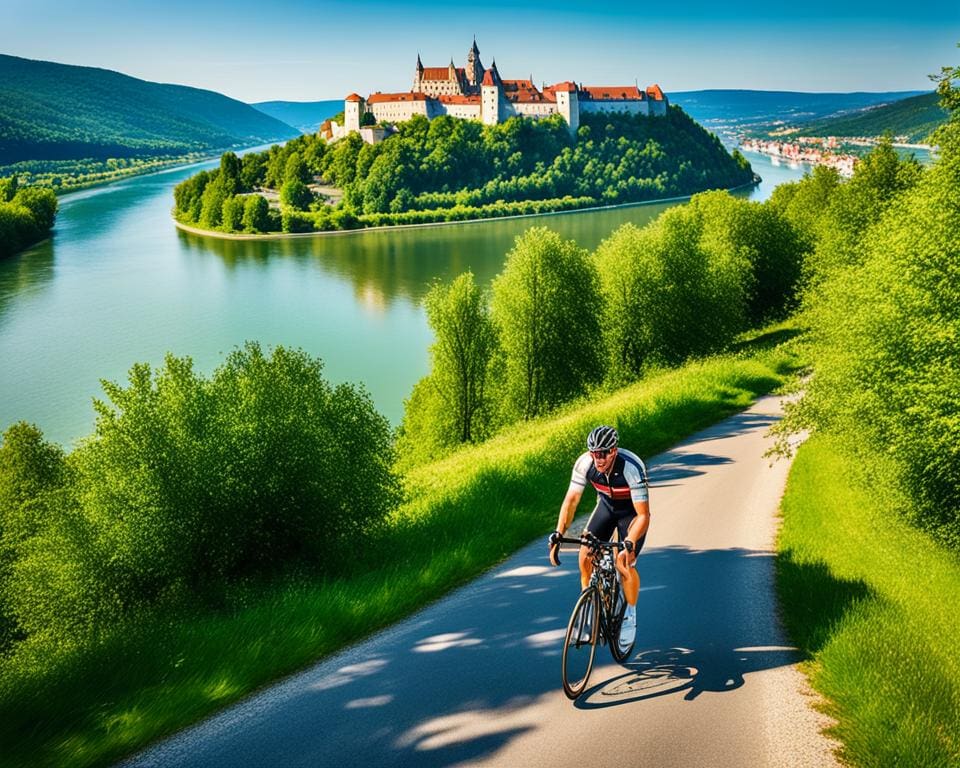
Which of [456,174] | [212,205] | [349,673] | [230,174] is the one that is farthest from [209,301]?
[456,174]

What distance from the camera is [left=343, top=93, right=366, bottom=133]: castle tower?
463ft

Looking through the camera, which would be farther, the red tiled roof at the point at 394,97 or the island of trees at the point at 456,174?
the red tiled roof at the point at 394,97

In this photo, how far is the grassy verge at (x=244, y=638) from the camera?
4.73m

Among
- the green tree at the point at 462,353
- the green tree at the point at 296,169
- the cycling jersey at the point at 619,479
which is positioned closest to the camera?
the cycling jersey at the point at 619,479

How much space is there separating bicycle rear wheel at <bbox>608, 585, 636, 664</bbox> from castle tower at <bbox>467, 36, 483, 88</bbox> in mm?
160305

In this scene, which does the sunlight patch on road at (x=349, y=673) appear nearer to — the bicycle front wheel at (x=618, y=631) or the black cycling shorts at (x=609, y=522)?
the bicycle front wheel at (x=618, y=631)

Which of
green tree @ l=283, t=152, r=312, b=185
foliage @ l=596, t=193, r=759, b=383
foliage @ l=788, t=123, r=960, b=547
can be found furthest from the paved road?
green tree @ l=283, t=152, r=312, b=185

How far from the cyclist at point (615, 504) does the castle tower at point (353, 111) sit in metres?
144

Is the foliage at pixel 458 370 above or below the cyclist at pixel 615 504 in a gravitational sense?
below

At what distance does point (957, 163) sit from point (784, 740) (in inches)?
468


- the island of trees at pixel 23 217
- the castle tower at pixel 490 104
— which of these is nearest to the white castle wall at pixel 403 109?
the castle tower at pixel 490 104

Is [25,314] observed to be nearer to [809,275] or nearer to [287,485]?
[809,275]

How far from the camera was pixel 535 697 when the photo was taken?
5090mm

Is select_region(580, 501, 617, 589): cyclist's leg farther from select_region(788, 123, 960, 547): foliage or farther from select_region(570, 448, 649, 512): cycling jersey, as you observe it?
select_region(788, 123, 960, 547): foliage
